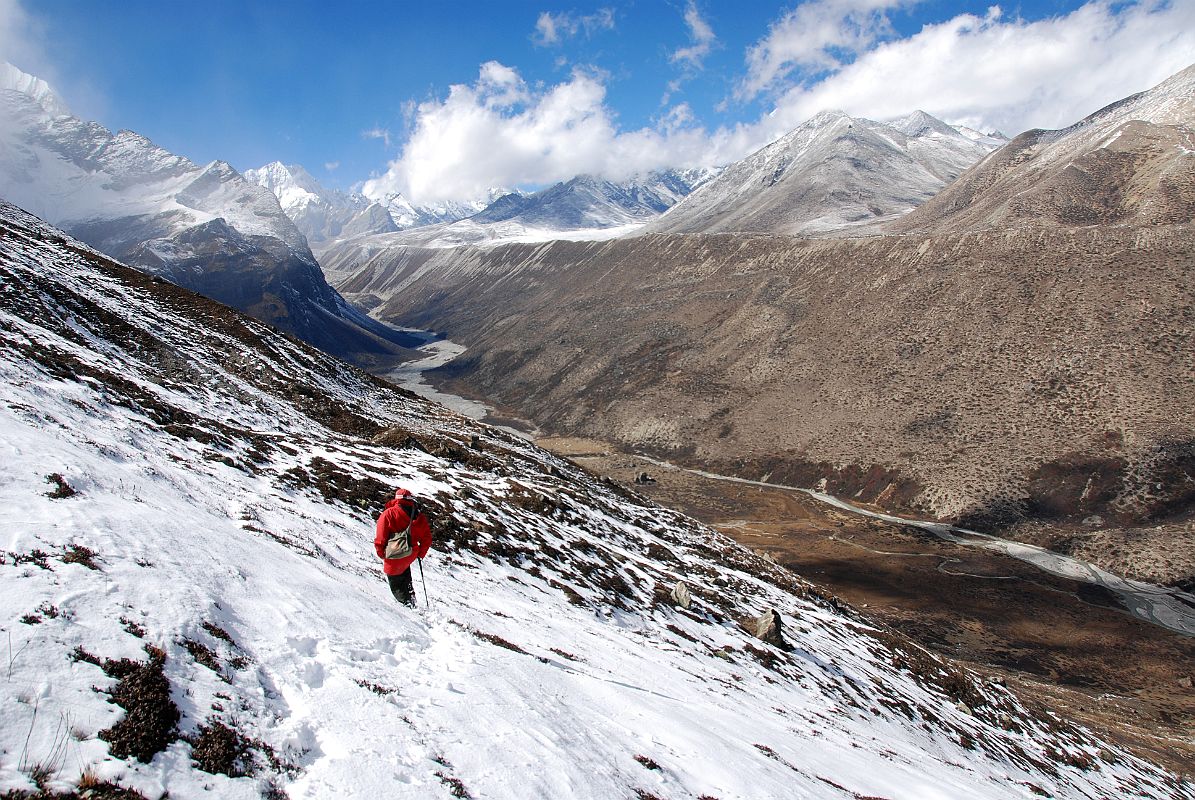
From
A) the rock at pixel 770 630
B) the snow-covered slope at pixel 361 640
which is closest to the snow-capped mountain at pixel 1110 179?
the snow-covered slope at pixel 361 640

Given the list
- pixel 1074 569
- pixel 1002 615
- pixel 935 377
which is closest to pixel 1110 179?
pixel 935 377

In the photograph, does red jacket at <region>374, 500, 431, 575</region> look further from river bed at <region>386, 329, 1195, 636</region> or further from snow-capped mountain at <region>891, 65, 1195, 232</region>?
snow-capped mountain at <region>891, 65, 1195, 232</region>

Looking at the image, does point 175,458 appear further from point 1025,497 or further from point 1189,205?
point 1189,205

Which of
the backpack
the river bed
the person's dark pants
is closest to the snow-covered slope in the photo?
the person's dark pants

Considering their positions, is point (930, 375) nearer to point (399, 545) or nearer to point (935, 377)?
point (935, 377)

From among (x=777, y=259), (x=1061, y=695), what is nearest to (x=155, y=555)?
(x=1061, y=695)

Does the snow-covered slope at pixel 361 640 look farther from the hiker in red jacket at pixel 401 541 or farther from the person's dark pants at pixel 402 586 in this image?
the hiker in red jacket at pixel 401 541
